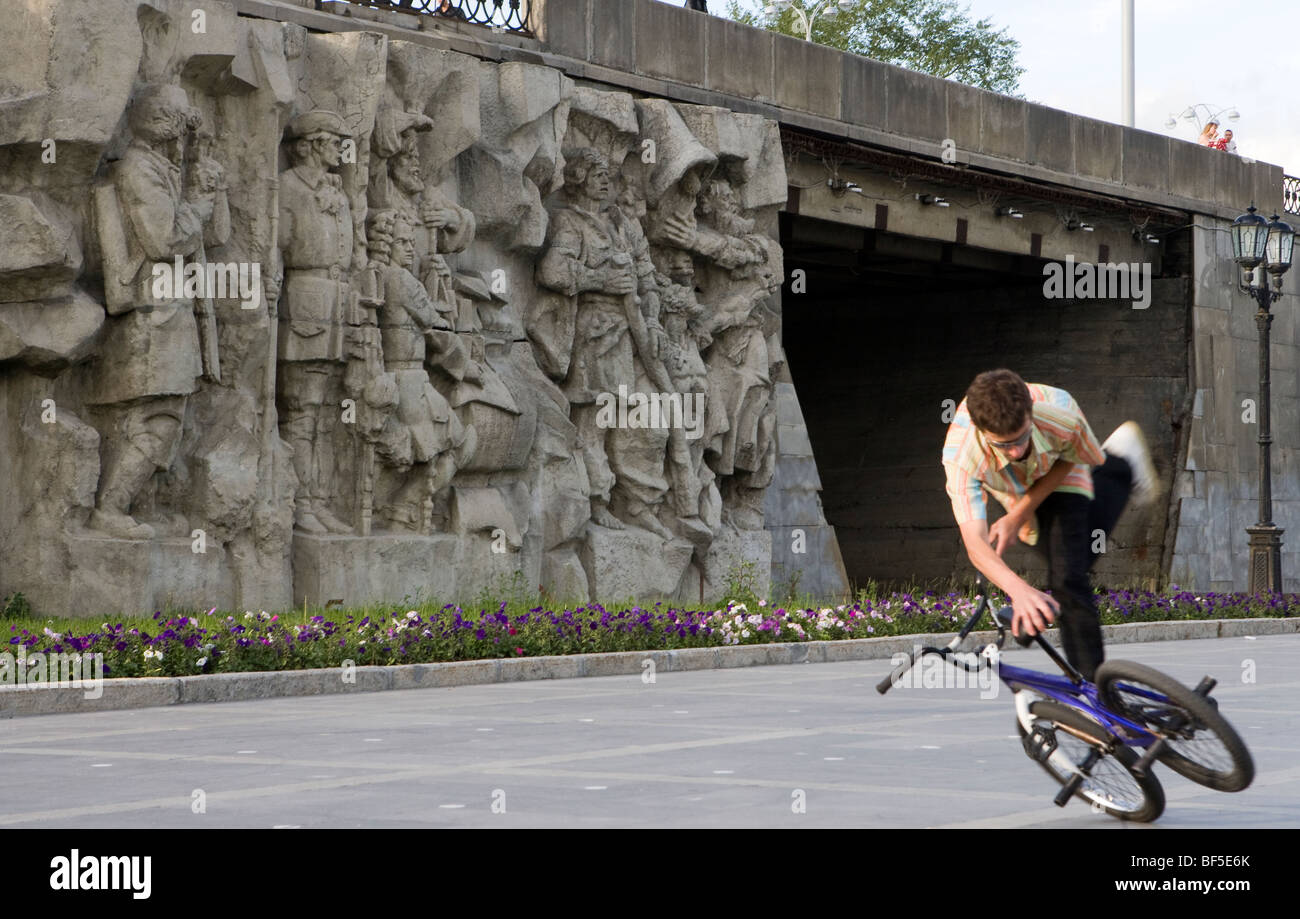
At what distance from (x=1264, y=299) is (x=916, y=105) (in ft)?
16.5

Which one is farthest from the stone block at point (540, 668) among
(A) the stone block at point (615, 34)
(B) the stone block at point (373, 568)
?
(A) the stone block at point (615, 34)

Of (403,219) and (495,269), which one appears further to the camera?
(495,269)

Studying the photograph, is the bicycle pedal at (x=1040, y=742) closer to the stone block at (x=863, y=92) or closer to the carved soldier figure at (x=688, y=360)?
the carved soldier figure at (x=688, y=360)

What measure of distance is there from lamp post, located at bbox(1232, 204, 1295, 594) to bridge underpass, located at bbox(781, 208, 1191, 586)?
4598 mm

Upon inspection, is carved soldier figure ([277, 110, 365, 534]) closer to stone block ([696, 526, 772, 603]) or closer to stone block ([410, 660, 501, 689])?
stone block ([410, 660, 501, 689])

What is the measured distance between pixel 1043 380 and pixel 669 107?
11451mm

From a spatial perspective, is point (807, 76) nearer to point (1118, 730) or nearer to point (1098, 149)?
point (1098, 149)

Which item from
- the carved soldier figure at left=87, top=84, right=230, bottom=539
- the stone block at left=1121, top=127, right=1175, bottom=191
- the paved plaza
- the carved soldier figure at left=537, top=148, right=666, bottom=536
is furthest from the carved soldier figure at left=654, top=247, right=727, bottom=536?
the stone block at left=1121, top=127, right=1175, bottom=191

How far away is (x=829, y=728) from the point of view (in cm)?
989

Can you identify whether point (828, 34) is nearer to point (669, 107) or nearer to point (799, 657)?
point (669, 107)

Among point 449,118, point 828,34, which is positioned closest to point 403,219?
point 449,118

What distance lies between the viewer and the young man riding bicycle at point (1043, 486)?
6.18 metres

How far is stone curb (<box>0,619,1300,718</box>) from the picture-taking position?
11.0 metres

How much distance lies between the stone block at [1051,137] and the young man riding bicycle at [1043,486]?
1957 centimetres
